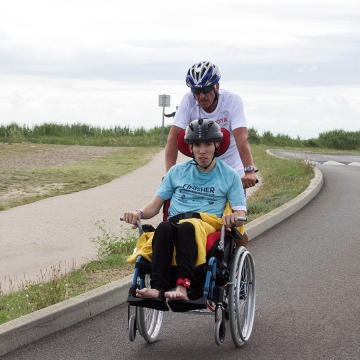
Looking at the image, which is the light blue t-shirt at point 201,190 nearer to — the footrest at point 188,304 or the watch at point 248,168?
the watch at point 248,168

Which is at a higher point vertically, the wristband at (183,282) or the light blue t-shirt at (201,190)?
the light blue t-shirt at (201,190)

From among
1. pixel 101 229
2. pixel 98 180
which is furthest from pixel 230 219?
pixel 98 180

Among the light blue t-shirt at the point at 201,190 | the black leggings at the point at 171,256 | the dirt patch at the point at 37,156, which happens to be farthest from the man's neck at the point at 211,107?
the dirt patch at the point at 37,156

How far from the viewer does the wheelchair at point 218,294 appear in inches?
219

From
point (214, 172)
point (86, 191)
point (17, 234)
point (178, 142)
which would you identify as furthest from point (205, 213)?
point (86, 191)

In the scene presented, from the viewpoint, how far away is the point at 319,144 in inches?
2254

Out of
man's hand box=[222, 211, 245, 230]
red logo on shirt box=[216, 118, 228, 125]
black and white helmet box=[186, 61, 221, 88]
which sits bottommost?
man's hand box=[222, 211, 245, 230]

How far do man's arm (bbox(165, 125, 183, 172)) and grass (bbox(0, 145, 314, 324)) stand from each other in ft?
4.49

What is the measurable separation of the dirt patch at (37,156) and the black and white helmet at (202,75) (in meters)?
18.3

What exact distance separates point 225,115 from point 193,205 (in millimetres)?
977

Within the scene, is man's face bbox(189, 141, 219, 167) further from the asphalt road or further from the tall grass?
the tall grass

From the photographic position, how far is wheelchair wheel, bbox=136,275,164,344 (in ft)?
19.4

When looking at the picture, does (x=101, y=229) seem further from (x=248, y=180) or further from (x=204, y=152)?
(x=204, y=152)

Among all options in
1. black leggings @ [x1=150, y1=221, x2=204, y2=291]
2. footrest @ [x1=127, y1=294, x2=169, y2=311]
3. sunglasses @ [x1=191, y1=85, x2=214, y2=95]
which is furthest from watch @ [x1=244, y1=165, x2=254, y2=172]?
footrest @ [x1=127, y1=294, x2=169, y2=311]
